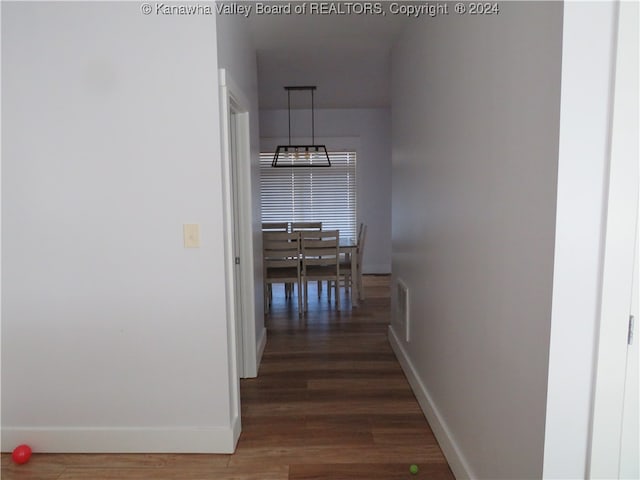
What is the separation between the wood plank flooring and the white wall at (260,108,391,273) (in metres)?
3.64

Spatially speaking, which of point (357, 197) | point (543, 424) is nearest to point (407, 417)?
point (543, 424)

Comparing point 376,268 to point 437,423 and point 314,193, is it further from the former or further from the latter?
point 437,423

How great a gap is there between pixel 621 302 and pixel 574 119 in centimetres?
53

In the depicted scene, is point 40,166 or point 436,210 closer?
point 40,166

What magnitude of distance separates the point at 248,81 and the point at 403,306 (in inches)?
81.9

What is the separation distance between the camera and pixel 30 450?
252 centimetres

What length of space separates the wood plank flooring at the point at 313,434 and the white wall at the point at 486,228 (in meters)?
0.21

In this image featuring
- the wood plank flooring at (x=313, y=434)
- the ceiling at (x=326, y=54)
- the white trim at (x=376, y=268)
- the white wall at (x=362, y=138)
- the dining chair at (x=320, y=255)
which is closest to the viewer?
the wood plank flooring at (x=313, y=434)

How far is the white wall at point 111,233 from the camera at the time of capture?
236 centimetres

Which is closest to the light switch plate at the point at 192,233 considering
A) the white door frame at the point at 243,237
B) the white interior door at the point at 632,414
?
the white door frame at the point at 243,237

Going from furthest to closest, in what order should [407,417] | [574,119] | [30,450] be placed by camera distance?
[407,417]
[30,450]
[574,119]

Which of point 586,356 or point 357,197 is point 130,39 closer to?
point 586,356

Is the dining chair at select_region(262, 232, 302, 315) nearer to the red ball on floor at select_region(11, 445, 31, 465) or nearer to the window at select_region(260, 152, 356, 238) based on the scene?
the window at select_region(260, 152, 356, 238)

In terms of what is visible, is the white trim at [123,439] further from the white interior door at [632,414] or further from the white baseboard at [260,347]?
the white interior door at [632,414]
